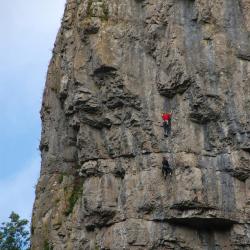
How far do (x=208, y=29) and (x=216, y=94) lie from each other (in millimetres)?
2716

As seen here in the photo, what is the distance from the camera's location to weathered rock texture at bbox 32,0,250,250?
26.2 metres

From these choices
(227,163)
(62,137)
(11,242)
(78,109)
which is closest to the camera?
(227,163)

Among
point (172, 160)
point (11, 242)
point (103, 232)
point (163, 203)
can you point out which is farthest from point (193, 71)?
point (11, 242)

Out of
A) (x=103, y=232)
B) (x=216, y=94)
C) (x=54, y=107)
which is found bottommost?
(x=103, y=232)

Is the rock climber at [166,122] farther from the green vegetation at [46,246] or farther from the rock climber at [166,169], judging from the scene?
the green vegetation at [46,246]

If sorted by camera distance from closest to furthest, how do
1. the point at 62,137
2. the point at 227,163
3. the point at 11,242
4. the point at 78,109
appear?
the point at 227,163
the point at 78,109
the point at 62,137
the point at 11,242

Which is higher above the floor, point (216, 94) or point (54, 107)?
point (54, 107)

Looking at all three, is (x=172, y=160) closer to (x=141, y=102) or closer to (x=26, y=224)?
(x=141, y=102)

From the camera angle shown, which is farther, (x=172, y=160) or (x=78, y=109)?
(x=78, y=109)

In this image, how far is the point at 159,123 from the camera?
1085 inches

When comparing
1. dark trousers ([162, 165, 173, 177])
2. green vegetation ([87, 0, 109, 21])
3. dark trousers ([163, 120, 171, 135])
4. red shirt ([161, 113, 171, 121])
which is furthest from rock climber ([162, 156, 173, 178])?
green vegetation ([87, 0, 109, 21])

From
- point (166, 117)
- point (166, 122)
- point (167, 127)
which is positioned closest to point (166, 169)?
point (167, 127)

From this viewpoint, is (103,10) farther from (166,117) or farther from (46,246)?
(46,246)

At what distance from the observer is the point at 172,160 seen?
2688 centimetres
